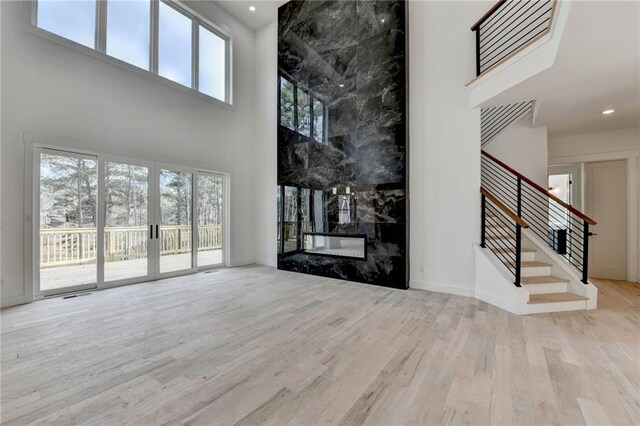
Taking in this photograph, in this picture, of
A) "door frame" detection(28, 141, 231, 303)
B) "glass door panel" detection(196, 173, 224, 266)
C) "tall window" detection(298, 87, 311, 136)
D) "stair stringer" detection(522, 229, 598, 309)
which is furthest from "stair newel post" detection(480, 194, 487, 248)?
"door frame" detection(28, 141, 231, 303)

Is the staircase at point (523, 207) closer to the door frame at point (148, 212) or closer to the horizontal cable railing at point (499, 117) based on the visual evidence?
the horizontal cable railing at point (499, 117)

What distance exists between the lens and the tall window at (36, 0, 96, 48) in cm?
389

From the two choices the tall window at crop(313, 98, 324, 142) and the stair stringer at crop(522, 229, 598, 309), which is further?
the tall window at crop(313, 98, 324, 142)

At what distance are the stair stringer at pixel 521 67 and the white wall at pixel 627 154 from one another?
299 centimetres

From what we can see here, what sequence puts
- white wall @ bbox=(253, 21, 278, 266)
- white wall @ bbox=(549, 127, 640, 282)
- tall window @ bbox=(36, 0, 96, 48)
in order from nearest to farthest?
tall window @ bbox=(36, 0, 96, 48) < white wall @ bbox=(549, 127, 640, 282) < white wall @ bbox=(253, 21, 278, 266)

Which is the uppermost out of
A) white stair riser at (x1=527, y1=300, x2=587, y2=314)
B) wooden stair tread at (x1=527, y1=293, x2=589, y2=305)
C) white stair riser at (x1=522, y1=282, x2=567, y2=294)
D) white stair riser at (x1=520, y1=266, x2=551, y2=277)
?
white stair riser at (x1=520, y1=266, x2=551, y2=277)

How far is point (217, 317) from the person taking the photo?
316 cm

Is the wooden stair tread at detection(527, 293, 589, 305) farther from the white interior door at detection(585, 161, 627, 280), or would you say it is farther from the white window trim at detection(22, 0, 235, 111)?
the white window trim at detection(22, 0, 235, 111)

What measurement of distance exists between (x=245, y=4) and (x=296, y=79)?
2220 mm

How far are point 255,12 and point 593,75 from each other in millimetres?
6713

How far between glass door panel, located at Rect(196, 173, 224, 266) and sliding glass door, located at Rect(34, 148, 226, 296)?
0.08 ft

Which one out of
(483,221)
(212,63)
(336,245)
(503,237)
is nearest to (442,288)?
(483,221)

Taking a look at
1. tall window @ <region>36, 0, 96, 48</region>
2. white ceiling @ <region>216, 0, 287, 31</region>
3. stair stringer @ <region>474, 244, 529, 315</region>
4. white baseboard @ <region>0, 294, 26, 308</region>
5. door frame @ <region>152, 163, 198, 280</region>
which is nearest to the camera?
stair stringer @ <region>474, 244, 529, 315</region>

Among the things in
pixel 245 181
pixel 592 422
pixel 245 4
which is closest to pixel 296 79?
pixel 245 4
